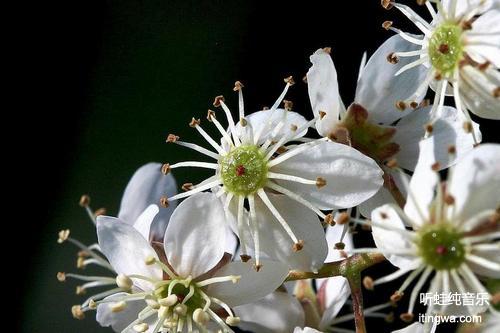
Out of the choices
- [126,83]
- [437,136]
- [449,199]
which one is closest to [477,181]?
[449,199]

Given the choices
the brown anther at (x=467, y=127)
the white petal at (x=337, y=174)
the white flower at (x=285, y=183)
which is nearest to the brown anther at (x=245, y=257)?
the white flower at (x=285, y=183)

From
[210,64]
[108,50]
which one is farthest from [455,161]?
[108,50]

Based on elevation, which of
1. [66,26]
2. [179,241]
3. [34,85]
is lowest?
[179,241]

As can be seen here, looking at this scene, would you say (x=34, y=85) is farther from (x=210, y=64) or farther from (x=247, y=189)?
(x=247, y=189)

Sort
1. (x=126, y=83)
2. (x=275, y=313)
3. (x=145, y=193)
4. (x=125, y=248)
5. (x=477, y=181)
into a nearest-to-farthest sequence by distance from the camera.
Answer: (x=477, y=181)
(x=125, y=248)
(x=275, y=313)
(x=145, y=193)
(x=126, y=83)

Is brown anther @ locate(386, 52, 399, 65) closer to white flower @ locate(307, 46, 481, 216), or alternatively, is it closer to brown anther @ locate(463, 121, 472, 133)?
white flower @ locate(307, 46, 481, 216)

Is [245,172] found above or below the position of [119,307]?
above

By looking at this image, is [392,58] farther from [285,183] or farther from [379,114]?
[285,183]

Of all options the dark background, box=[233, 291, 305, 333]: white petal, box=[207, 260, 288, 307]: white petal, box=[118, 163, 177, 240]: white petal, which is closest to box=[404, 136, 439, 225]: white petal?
box=[207, 260, 288, 307]: white petal
